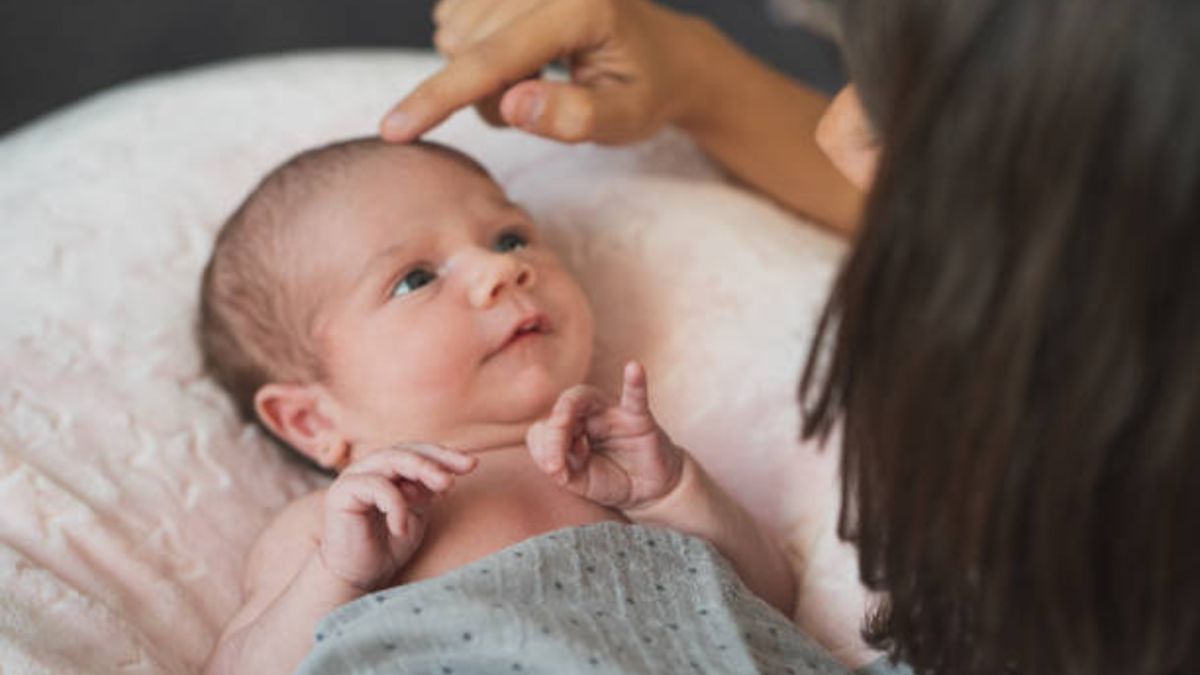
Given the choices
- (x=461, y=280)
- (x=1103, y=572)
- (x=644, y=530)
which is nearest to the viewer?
(x=1103, y=572)

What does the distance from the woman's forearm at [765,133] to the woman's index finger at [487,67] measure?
20 centimetres

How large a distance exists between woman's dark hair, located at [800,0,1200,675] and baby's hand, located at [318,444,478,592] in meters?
0.28

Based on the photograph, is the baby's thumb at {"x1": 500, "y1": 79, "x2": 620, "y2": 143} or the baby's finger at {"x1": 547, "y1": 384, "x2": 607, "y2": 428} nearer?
the baby's finger at {"x1": 547, "y1": 384, "x2": 607, "y2": 428}

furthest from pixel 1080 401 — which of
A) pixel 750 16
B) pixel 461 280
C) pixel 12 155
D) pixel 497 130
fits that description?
pixel 750 16

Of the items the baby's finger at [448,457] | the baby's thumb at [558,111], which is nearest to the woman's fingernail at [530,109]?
the baby's thumb at [558,111]

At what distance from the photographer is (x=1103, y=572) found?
65cm

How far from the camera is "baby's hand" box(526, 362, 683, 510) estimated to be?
37.8 inches

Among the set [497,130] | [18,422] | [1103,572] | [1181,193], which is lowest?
[18,422]

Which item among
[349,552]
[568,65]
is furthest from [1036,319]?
[568,65]

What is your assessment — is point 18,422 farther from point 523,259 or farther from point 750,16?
point 750,16

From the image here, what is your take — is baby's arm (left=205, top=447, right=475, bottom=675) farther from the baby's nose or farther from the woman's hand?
the woman's hand

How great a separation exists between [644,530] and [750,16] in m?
1.45

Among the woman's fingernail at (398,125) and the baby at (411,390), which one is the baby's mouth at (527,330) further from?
the woman's fingernail at (398,125)

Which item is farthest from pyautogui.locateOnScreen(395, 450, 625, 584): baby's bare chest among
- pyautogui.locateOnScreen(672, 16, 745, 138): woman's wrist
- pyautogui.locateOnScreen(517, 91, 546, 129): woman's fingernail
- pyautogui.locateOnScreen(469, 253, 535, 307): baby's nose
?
pyautogui.locateOnScreen(672, 16, 745, 138): woman's wrist
